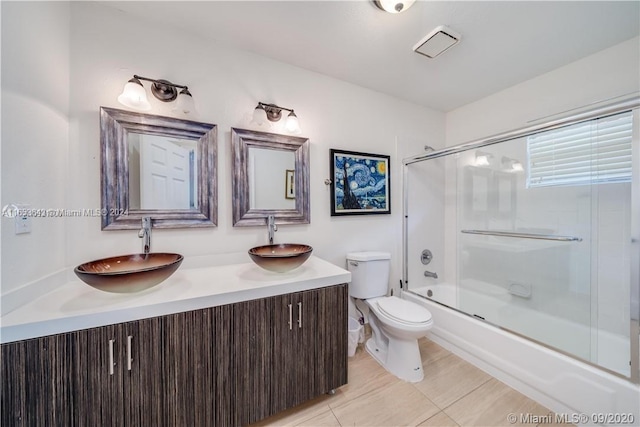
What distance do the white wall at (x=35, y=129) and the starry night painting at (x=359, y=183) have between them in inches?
66.7

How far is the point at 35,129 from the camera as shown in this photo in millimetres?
1037

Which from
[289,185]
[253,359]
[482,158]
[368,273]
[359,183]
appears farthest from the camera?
[482,158]

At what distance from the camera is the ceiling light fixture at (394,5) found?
48.2 inches

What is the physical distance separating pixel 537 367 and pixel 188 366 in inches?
81.4

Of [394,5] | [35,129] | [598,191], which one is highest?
[394,5]

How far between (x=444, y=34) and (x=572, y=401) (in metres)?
2.36

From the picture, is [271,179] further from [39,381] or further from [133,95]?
[39,381]

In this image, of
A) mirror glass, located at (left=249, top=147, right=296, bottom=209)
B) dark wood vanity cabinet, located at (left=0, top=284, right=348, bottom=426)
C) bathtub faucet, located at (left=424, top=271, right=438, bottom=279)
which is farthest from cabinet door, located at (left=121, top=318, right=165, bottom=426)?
bathtub faucet, located at (left=424, top=271, right=438, bottom=279)

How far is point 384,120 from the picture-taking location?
2271 mm

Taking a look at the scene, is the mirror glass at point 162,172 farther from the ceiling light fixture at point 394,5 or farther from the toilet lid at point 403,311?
the toilet lid at point 403,311

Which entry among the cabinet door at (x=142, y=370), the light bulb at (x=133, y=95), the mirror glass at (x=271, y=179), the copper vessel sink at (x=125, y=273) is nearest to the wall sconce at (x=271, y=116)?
the mirror glass at (x=271, y=179)

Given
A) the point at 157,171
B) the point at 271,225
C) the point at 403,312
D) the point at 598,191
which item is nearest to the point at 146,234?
the point at 157,171

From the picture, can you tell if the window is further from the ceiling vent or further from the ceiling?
the ceiling vent

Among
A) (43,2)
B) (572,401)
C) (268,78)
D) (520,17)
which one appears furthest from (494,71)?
(43,2)
